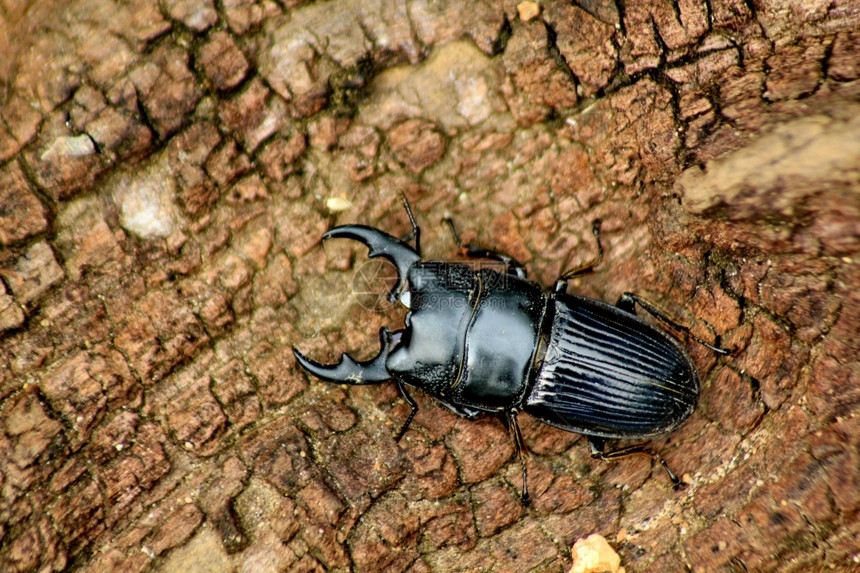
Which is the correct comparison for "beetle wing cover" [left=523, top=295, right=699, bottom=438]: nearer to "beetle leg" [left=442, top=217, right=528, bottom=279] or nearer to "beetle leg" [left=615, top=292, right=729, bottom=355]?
"beetle leg" [left=615, top=292, right=729, bottom=355]

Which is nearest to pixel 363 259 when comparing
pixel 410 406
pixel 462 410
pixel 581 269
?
pixel 410 406

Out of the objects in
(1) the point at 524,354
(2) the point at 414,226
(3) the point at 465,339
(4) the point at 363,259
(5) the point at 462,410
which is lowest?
(5) the point at 462,410

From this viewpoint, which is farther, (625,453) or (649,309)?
(649,309)

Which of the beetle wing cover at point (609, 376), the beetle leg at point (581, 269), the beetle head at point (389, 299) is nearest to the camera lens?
the beetle head at point (389, 299)

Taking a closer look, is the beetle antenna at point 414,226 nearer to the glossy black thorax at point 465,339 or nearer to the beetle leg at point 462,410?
the glossy black thorax at point 465,339

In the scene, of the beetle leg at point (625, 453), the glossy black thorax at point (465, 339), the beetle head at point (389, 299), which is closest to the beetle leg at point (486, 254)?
the glossy black thorax at point (465, 339)

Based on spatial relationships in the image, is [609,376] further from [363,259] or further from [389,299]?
[363,259]
